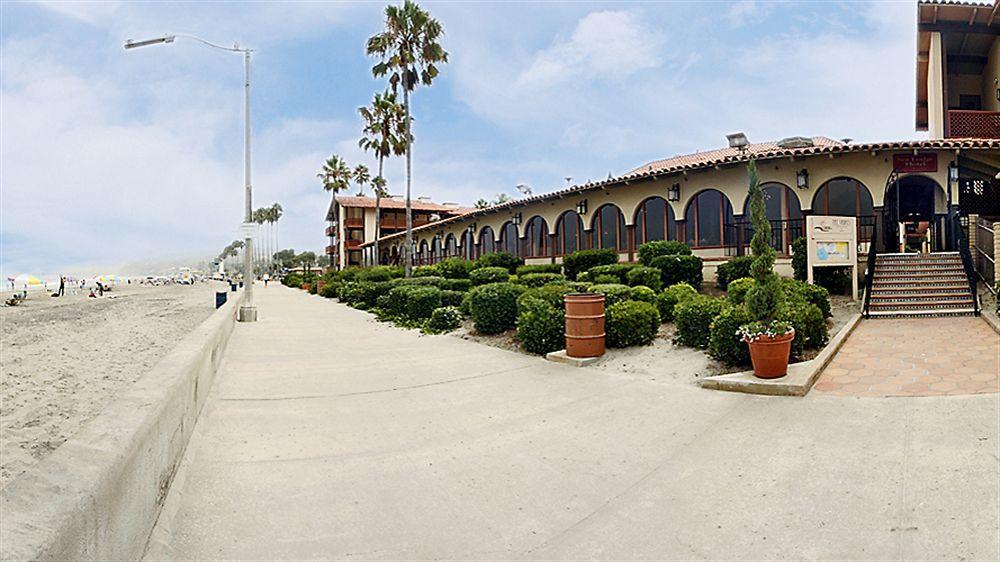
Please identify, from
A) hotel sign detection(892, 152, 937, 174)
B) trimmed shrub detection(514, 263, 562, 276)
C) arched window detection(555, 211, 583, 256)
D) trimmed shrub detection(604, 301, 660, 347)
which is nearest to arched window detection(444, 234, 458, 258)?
arched window detection(555, 211, 583, 256)

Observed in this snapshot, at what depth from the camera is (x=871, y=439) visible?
4.57 meters

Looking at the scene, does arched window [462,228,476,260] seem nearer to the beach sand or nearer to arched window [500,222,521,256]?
arched window [500,222,521,256]

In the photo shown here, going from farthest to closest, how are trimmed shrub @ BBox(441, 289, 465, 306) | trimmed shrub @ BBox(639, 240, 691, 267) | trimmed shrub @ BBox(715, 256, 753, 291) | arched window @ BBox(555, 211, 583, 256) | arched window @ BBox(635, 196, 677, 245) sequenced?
1. arched window @ BBox(555, 211, 583, 256)
2. arched window @ BBox(635, 196, 677, 245)
3. trimmed shrub @ BBox(639, 240, 691, 267)
4. trimmed shrub @ BBox(441, 289, 465, 306)
5. trimmed shrub @ BBox(715, 256, 753, 291)

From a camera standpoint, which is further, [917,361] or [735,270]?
[735,270]

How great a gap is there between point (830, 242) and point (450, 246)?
24362 millimetres

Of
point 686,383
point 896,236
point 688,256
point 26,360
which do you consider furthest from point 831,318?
point 26,360

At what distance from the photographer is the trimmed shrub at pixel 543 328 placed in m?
9.04

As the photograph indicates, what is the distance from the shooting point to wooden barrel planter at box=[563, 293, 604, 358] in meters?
8.33

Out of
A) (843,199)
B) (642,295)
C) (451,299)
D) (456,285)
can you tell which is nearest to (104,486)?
(642,295)

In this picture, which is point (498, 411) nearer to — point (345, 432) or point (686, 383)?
point (345, 432)

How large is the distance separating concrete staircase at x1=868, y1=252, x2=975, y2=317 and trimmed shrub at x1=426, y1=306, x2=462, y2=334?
847 cm

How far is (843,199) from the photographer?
625 inches

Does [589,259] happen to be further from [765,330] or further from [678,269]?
[765,330]

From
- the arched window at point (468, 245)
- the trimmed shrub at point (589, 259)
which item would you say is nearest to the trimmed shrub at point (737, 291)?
the trimmed shrub at point (589, 259)
